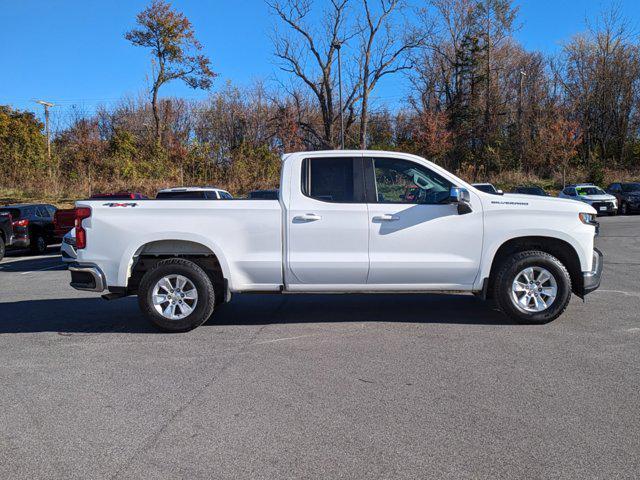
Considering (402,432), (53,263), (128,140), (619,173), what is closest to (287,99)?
(128,140)

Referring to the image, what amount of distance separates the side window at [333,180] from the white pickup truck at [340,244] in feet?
0.05

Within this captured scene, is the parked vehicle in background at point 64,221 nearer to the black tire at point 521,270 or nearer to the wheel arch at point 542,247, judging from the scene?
the wheel arch at point 542,247

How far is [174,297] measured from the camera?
21.8 feet

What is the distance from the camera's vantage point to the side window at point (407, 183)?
21.9 ft

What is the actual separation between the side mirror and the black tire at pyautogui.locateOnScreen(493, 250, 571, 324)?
79 centimetres

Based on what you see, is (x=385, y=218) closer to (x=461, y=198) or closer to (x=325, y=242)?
(x=325, y=242)

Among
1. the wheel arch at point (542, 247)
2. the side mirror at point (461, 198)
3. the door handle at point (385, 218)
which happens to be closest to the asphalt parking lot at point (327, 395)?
the wheel arch at point (542, 247)

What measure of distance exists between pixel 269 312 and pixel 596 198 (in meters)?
26.5

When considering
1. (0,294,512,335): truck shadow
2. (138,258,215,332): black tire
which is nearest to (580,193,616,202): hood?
(0,294,512,335): truck shadow

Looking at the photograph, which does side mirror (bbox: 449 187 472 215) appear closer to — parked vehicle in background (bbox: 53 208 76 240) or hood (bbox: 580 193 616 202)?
parked vehicle in background (bbox: 53 208 76 240)

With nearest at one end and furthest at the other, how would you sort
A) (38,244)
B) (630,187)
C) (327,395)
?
(327,395) → (38,244) → (630,187)

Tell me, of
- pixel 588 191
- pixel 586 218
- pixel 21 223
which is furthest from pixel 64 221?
pixel 588 191

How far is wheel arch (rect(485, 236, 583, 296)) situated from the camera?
6711mm

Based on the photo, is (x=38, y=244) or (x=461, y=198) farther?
(x=38, y=244)
